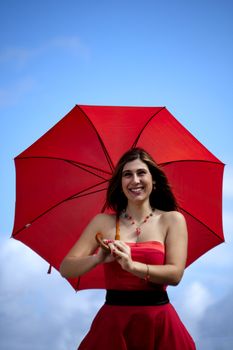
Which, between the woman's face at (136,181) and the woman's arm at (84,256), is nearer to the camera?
the woman's arm at (84,256)

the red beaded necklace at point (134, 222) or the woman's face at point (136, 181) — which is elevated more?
the woman's face at point (136, 181)

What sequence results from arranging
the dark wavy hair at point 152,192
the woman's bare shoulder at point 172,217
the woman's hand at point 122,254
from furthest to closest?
the dark wavy hair at point 152,192 → the woman's bare shoulder at point 172,217 → the woman's hand at point 122,254

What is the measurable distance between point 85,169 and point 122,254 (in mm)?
1948

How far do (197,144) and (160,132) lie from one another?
1.74 feet

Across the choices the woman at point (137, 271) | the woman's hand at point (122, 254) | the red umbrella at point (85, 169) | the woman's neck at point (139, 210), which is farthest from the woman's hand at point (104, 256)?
the red umbrella at point (85, 169)

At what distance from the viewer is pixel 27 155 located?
5496 mm

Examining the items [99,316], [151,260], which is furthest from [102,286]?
[151,260]

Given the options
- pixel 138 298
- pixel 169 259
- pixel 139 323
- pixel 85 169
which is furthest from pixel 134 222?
pixel 85 169

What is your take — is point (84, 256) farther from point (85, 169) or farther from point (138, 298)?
point (85, 169)

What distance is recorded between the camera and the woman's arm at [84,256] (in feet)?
13.1

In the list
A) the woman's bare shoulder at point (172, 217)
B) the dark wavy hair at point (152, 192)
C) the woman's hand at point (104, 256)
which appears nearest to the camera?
the woman's hand at point (104, 256)

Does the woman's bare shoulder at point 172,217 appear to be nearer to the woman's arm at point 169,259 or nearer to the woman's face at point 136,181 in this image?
the woman's arm at point 169,259

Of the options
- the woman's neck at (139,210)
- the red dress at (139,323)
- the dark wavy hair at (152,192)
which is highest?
the dark wavy hair at (152,192)

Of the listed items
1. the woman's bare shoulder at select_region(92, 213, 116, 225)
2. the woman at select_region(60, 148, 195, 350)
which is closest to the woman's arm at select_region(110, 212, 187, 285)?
the woman at select_region(60, 148, 195, 350)
